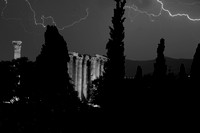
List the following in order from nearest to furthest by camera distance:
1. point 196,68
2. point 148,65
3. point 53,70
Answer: point 53,70
point 196,68
point 148,65

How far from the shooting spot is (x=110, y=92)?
27469 mm

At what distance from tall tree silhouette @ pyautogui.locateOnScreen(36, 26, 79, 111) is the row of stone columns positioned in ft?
149

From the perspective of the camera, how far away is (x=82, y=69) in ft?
267

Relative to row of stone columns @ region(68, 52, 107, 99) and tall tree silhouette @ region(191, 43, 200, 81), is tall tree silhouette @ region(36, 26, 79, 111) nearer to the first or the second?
tall tree silhouette @ region(191, 43, 200, 81)

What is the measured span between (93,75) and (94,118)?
58445 mm

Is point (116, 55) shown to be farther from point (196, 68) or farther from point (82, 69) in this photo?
point (82, 69)

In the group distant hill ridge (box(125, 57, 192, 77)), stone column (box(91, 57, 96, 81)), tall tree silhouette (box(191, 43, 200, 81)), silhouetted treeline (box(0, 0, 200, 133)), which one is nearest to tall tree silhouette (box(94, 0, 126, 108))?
silhouetted treeline (box(0, 0, 200, 133))

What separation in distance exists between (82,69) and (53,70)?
55.2m

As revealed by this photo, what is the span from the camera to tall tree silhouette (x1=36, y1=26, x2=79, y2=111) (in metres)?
25.9

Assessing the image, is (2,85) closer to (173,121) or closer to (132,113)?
(132,113)

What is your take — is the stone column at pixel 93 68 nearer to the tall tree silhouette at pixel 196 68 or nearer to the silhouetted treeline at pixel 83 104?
the silhouetted treeline at pixel 83 104

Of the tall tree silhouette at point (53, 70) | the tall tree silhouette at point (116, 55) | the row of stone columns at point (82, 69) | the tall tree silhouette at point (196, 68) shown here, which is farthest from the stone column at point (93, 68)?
the tall tree silhouette at point (53, 70)

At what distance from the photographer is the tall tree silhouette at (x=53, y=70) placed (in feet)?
85.0

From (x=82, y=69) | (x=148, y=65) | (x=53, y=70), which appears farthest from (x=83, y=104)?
(x=148, y=65)
